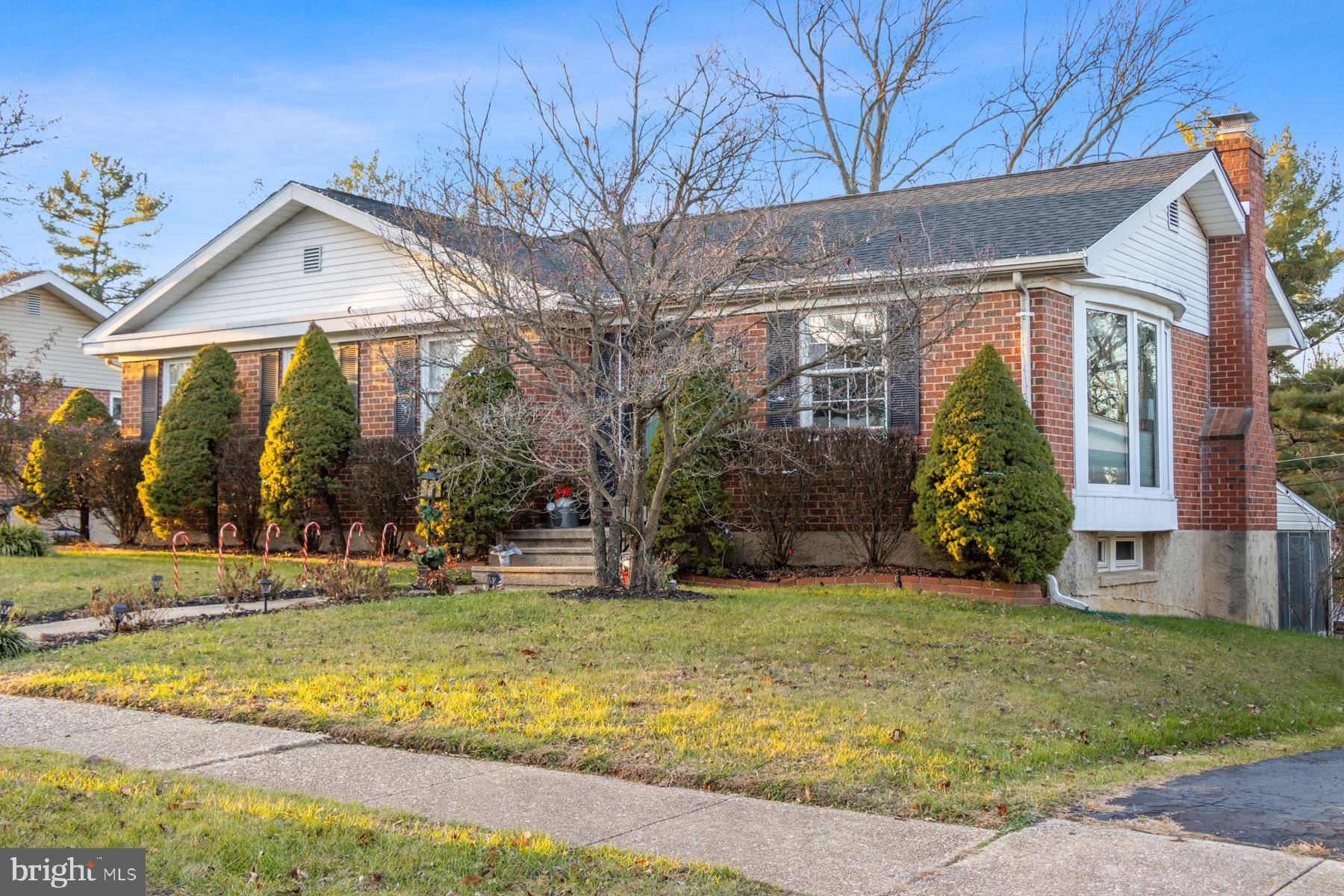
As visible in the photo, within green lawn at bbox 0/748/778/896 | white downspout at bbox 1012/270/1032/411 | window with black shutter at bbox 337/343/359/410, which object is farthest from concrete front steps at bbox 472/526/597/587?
green lawn at bbox 0/748/778/896

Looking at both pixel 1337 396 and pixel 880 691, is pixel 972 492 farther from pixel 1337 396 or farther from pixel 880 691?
pixel 1337 396

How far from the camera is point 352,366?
58.1ft

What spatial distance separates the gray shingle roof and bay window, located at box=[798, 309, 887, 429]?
2.82 feet

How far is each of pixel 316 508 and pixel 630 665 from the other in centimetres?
982

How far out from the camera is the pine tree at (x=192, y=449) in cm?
1752

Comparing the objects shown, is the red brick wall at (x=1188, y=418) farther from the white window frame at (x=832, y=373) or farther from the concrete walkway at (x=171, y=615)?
the concrete walkway at (x=171, y=615)

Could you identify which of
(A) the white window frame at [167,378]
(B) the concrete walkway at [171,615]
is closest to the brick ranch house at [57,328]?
(A) the white window frame at [167,378]

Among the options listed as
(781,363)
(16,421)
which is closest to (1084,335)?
(781,363)

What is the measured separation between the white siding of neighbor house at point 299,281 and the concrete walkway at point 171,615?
615 cm

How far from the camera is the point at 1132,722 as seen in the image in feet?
24.6

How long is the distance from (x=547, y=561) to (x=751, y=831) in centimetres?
976

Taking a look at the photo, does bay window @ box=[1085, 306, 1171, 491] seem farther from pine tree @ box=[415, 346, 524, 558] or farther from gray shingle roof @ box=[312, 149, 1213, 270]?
pine tree @ box=[415, 346, 524, 558]

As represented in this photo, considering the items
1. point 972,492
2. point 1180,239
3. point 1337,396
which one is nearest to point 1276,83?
point 1337,396

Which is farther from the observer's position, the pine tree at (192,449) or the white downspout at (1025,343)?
the pine tree at (192,449)
